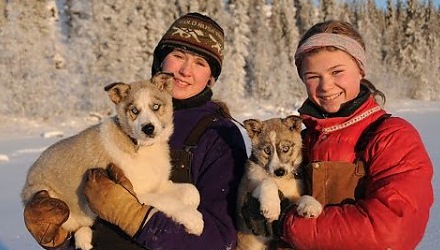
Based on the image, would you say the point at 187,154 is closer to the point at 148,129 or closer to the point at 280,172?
the point at 148,129

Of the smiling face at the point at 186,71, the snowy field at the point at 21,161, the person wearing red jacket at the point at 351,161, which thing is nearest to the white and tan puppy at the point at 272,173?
the person wearing red jacket at the point at 351,161

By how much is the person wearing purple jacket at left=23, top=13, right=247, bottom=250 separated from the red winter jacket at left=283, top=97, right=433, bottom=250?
2.14 ft

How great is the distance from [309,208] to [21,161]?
16366 mm

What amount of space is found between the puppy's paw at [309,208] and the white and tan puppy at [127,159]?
0.73 meters

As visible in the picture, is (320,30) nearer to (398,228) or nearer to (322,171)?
(322,171)

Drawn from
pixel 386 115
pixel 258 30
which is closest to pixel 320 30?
pixel 386 115

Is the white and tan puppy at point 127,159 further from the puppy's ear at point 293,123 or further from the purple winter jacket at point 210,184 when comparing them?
the puppy's ear at point 293,123

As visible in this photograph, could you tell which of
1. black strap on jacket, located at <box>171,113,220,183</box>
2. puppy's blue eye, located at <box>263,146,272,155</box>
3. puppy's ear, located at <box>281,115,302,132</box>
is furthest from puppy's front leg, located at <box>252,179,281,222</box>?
puppy's ear, located at <box>281,115,302,132</box>

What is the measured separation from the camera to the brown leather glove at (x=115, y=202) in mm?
3510

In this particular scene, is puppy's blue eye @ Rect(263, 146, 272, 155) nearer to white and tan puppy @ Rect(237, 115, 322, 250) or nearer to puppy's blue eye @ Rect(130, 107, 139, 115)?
white and tan puppy @ Rect(237, 115, 322, 250)

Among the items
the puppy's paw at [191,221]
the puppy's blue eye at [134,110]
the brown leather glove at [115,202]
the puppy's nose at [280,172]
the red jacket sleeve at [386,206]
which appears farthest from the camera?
the puppy's nose at [280,172]

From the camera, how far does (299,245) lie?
3.38 meters

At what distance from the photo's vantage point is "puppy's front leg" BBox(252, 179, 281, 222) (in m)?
3.83

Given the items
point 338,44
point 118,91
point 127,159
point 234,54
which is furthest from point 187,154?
point 234,54
